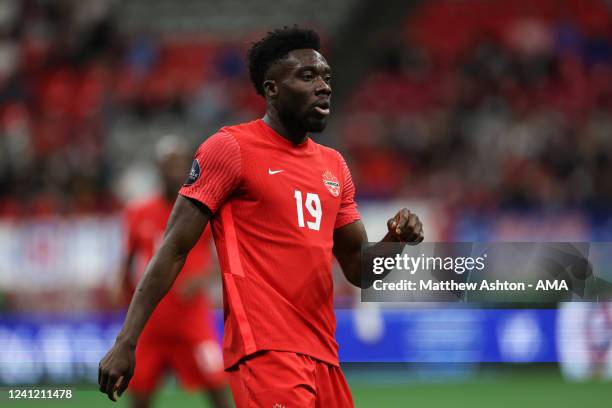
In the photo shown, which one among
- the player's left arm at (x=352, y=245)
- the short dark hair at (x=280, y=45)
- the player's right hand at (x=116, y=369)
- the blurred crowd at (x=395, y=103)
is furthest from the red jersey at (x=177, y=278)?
the blurred crowd at (x=395, y=103)

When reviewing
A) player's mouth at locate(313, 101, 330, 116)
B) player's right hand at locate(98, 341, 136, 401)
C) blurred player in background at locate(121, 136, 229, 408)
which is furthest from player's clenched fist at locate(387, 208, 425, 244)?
blurred player in background at locate(121, 136, 229, 408)

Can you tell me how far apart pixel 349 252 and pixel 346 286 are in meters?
8.44

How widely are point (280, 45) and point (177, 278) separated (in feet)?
11.2

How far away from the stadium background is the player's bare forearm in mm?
3734

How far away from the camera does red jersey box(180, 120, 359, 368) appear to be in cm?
425

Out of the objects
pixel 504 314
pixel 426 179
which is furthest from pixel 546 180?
pixel 504 314

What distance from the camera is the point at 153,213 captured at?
27.0 ft

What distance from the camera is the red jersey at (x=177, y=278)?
774cm

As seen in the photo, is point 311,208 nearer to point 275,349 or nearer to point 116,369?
point 275,349

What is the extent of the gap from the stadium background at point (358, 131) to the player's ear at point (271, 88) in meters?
3.83

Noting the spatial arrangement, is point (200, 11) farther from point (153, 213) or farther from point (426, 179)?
point (153, 213)

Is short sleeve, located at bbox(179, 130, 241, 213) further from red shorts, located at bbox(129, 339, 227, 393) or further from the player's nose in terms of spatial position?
red shorts, located at bbox(129, 339, 227, 393)

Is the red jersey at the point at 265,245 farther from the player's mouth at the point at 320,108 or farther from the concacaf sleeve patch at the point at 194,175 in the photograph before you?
the player's mouth at the point at 320,108

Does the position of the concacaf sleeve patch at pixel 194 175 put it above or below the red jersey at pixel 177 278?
above
